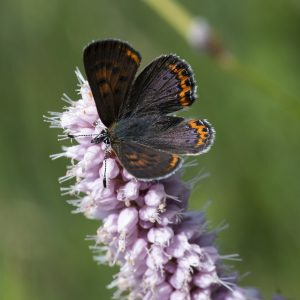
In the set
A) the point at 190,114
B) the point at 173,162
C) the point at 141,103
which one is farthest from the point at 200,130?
the point at 190,114

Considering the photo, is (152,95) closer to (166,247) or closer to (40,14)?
(166,247)

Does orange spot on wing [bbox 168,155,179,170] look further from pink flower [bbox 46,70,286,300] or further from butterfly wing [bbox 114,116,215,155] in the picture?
pink flower [bbox 46,70,286,300]

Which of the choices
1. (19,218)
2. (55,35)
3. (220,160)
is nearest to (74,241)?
(19,218)

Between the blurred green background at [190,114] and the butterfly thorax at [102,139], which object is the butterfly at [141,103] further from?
the blurred green background at [190,114]

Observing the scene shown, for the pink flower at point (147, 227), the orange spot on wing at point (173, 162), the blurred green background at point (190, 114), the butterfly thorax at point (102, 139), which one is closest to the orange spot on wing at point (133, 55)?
the pink flower at point (147, 227)

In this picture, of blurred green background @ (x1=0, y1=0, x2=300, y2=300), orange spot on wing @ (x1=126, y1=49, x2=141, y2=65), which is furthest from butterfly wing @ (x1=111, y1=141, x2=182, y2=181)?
blurred green background @ (x1=0, y1=0, x2=300, y2=300)
